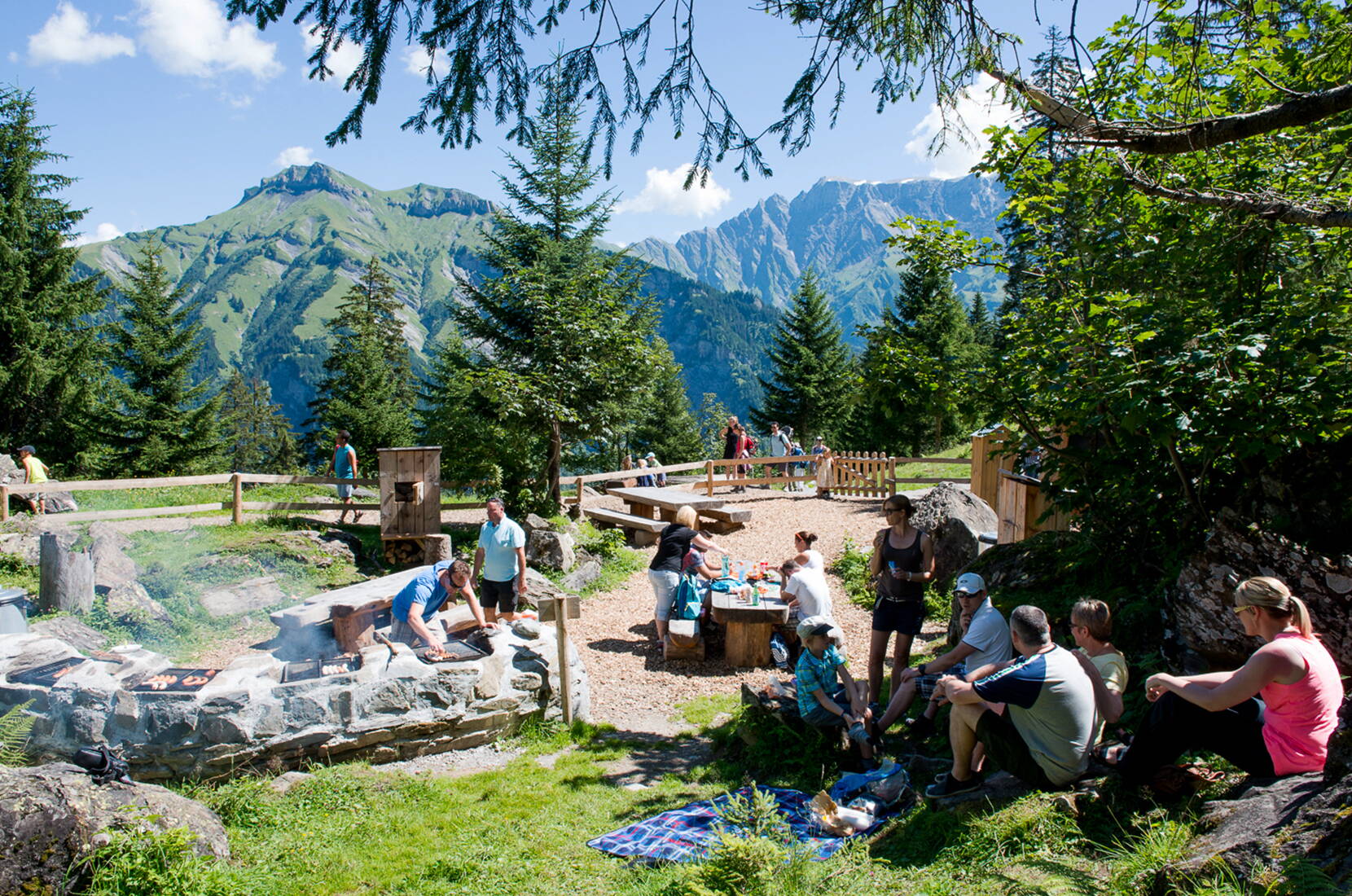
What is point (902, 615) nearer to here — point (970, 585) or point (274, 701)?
point (970, 585)

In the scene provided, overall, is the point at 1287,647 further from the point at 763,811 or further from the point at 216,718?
the point at 216,718

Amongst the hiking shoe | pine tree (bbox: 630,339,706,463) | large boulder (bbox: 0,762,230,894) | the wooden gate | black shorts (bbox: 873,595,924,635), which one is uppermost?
pine tree (bbox: 630,339,706,463)

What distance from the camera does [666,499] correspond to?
14.4 metres

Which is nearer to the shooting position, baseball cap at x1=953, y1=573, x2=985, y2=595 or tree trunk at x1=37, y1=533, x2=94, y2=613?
baseball cap at x1=953, y1=573, x2=985, y2=595

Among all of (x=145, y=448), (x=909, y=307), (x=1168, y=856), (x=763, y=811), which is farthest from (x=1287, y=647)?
(x=909, y=307)

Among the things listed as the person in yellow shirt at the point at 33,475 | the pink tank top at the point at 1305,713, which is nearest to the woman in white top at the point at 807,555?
the pink tank top at the point at 1305,713

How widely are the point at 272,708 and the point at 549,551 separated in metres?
6.03

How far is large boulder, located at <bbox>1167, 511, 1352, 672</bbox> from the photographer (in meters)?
4.28

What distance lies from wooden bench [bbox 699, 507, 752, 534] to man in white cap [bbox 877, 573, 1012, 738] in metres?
8.38

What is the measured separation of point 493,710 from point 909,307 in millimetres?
28374

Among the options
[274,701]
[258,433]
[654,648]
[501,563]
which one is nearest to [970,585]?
[654,648]

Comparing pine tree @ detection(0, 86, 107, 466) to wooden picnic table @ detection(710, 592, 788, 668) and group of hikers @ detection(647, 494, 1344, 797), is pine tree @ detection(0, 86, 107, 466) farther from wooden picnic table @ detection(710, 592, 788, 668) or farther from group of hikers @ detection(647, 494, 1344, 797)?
group of hikers @ detection(647, 494, 1344, 797)

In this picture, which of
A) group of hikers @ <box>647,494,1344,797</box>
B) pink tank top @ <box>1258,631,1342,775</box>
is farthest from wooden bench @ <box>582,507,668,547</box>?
pink tank top @ <box>1258,631,1342,775</box>

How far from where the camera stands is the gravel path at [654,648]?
7.02 m
